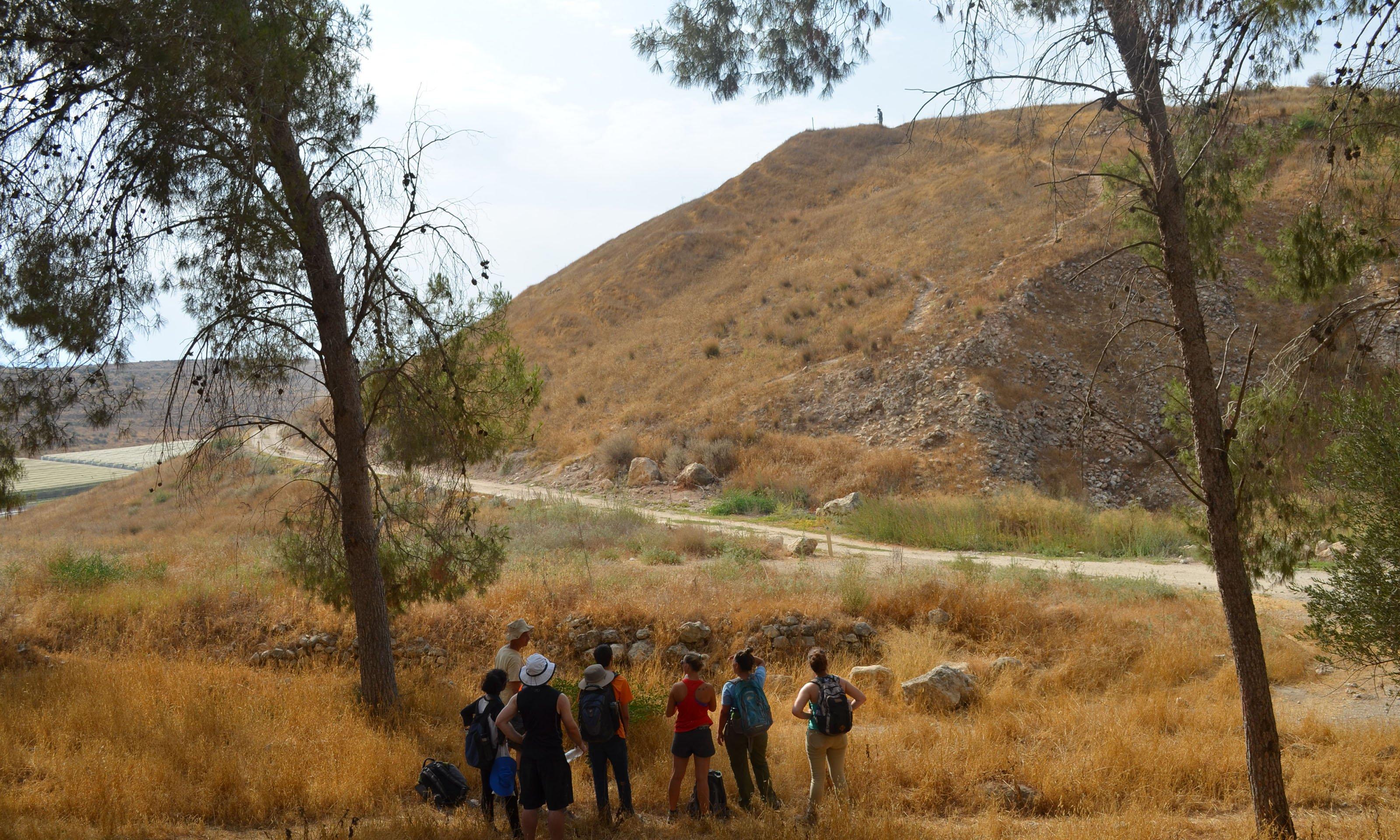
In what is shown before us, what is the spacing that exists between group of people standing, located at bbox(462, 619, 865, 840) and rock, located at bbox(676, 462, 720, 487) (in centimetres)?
2083

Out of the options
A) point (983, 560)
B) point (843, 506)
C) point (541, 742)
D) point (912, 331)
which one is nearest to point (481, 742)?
point (541, 742)

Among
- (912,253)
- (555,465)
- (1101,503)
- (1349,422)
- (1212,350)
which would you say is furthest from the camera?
(912,253)

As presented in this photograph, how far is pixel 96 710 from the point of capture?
880 cm

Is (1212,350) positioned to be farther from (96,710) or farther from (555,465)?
(96,710)

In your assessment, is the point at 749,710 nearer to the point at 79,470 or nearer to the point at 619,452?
the point at 619,452

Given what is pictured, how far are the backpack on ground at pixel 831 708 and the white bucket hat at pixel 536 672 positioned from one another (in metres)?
2.21

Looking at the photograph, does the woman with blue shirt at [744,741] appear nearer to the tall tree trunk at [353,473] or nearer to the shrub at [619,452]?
the tall tree trunk at [353,473]

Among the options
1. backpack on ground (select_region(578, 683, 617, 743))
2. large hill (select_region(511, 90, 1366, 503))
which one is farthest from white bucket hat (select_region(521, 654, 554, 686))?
large hill (select_region(511, 90, 1366, 503))

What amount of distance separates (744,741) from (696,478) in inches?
843

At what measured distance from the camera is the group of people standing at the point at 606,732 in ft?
20.7

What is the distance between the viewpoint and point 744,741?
7.30 meters

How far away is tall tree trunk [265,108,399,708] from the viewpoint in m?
9.02

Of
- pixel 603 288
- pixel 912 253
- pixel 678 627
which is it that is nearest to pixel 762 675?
pixel 678 627

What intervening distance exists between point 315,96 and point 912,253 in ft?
130
